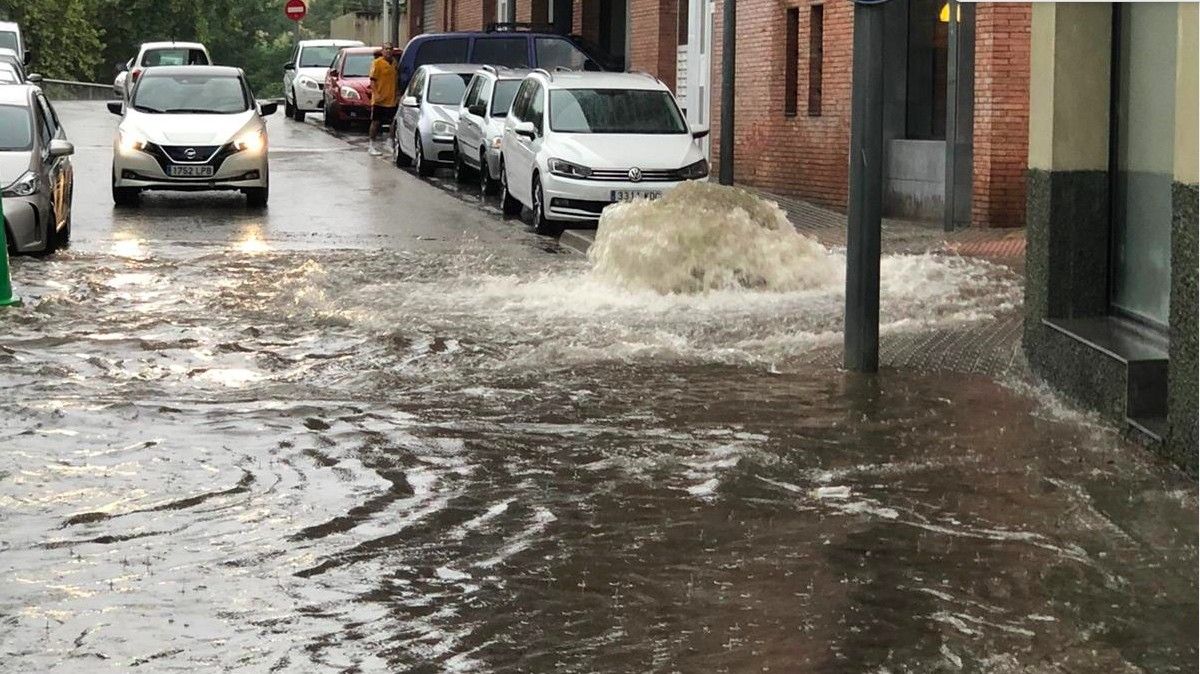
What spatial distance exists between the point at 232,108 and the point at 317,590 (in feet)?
63.3

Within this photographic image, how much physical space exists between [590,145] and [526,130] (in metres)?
0.93

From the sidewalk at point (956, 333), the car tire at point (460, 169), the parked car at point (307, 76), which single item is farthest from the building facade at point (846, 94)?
the parked car at point (307, 76)

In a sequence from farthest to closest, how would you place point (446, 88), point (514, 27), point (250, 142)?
point (514, 27) < point (446, 88) < point (250, 142)

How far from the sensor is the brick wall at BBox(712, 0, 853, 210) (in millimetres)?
24938

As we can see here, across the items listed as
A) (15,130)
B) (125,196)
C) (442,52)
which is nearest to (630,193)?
(15,130)

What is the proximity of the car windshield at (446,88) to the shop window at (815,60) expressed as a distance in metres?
6.53

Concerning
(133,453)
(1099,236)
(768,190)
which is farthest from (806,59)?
(133,453)

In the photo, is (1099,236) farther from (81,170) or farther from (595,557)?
(81,170)

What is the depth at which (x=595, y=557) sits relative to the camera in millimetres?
7246

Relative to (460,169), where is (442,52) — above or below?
above

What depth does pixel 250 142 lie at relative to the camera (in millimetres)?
24344

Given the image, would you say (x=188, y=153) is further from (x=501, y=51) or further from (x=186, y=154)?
(x=501, y=51)

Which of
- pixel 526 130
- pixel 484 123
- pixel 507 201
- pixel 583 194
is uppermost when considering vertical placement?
pixel 484 123

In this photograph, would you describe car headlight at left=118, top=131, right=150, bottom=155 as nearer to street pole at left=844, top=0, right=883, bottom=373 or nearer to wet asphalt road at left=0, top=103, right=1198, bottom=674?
wet asphalt road at left=0, top=103, right=1198, bottom=674
